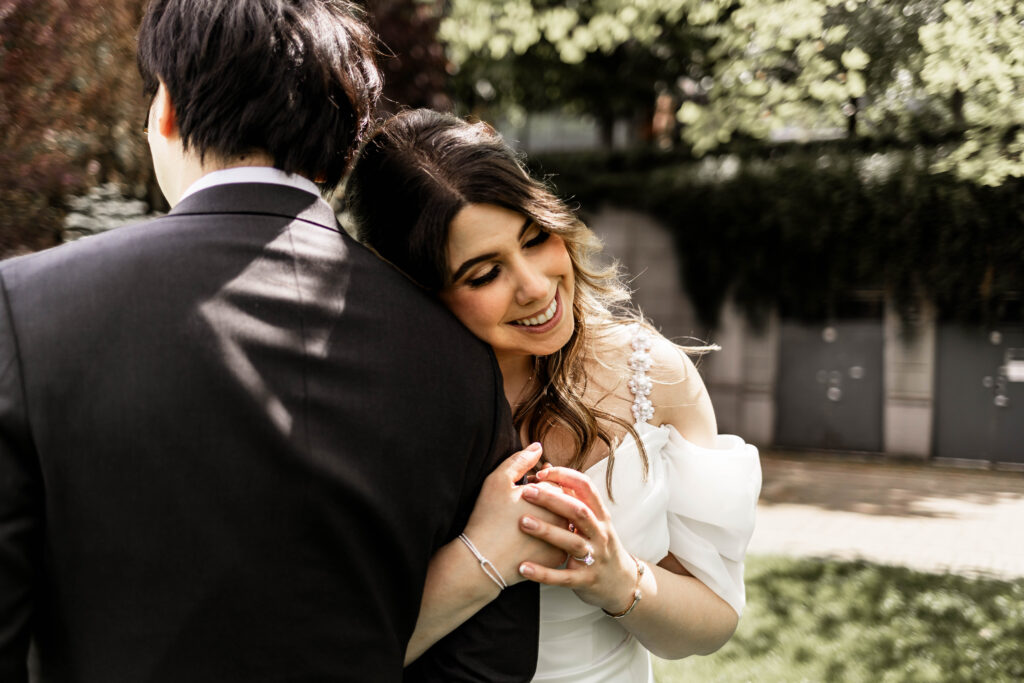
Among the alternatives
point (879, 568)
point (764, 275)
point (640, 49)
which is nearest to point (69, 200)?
point (879, 568)

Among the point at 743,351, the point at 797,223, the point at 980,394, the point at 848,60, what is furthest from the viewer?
the point at 743,351

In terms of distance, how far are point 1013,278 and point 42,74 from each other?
6635 millimetres

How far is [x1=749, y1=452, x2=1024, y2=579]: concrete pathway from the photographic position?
5.87 m

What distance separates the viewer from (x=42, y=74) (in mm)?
3764

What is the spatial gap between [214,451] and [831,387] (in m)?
12.0

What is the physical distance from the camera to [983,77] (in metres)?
3.10

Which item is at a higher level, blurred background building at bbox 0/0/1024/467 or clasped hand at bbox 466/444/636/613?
blurred background building at bbox 0/0/1024/467

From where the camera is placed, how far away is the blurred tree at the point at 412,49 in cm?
832

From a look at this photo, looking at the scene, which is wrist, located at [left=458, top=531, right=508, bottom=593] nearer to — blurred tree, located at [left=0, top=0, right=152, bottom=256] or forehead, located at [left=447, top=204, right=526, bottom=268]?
forehead, located at [left=447, top=204, right=526, bottom=268]

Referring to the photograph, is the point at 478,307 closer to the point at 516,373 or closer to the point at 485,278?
the point at 485,278

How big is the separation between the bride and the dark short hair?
1.69 ft

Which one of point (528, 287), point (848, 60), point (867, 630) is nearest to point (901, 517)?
point (867, 630)

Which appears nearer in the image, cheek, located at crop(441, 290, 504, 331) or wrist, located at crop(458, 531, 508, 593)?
wrist, located at crop(458, 531, 508, 593)

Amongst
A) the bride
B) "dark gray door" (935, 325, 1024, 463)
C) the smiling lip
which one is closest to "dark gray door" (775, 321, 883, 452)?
"dark gray door" (935, 325, 1024, 463)
